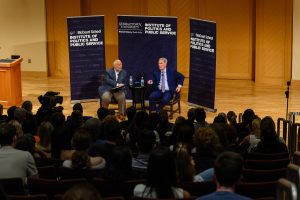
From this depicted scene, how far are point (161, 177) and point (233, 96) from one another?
10303 millimetres

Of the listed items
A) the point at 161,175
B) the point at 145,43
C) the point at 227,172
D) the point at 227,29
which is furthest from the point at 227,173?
the point at 227,29

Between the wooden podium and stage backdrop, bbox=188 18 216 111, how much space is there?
12.4ft

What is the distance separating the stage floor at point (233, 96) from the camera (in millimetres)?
13477

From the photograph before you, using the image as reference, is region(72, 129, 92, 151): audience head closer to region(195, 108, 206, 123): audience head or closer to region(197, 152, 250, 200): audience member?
region(197, 152, 250, 200): audience member

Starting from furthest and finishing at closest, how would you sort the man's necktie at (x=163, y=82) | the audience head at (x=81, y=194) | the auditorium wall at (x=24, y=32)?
the auditorium wall at (x=24, y=32) < the man's necktie at (x=163, y=82) < the audience head at (x=81, y=194)

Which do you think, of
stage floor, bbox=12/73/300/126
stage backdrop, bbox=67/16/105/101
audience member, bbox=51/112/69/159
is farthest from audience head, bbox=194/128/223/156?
stage backdrop, bbox=67/16/105/101

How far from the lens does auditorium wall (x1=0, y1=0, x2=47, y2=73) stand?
17.5 metres

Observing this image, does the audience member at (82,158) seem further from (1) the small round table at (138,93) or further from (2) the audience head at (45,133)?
(1) the small round table at (138,93)

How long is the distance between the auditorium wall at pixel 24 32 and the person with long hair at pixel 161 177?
1313 cm

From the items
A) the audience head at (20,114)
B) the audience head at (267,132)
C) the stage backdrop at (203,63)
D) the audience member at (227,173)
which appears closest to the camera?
the audience member at (227,173)

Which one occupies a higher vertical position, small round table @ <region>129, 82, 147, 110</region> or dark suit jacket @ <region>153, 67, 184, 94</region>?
dark suit jacket @ <region>153, 67, 184, 94</region>

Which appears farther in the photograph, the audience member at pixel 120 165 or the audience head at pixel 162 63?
the audience head at pixel 162 63

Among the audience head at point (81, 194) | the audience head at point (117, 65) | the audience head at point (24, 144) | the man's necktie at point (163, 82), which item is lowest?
the audience head at point (24, 144)

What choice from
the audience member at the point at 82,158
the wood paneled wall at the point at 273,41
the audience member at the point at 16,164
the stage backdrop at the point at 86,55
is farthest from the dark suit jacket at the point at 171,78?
the audience member at the point at 16,164
